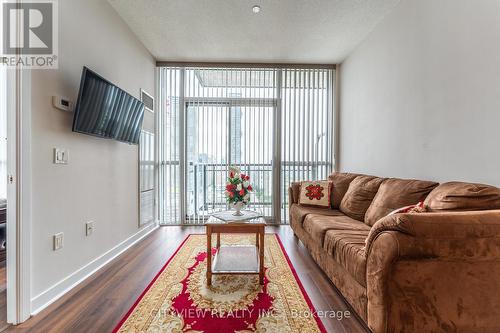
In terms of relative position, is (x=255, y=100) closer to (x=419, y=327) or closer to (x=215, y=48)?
(x=215, y=48)

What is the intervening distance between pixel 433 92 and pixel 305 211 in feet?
5.56

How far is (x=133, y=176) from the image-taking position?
325 cm

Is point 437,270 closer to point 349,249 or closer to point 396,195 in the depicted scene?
point 349,249

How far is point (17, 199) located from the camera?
1.59m

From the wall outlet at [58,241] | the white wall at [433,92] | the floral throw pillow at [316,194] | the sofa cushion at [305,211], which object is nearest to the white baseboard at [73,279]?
the wall outlet at [58,241]

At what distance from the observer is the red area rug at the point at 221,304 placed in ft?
5.11

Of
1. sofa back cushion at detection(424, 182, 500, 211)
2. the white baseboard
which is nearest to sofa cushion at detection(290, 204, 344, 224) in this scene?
sofa back cushion at detection(424, 182, 500, 211)

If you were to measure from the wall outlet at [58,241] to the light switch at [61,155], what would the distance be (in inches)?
22.3

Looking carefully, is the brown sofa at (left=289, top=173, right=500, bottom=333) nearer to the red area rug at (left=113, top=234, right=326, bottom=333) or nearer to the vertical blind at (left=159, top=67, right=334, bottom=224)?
the red area rug at (left=113, top=234, right=326, bottom=333)

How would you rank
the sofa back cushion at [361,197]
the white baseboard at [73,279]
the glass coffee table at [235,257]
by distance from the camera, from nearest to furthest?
1. the white baseboard at [73,279]
2. the glass coffee table at [235,257]
3. the sofa back cushion at [361,197]

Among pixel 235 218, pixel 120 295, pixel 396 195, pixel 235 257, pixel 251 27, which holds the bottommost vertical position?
pixel 120 295

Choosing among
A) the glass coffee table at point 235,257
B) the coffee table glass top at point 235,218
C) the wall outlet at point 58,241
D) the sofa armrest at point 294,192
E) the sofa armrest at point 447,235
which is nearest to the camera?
the sofa armrest at point 447,235

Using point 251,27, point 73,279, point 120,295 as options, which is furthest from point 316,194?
point 73,279

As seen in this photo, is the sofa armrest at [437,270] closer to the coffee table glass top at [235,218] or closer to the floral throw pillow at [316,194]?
the coffee table glass top at [235,218]
